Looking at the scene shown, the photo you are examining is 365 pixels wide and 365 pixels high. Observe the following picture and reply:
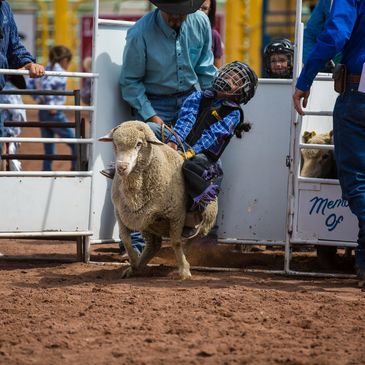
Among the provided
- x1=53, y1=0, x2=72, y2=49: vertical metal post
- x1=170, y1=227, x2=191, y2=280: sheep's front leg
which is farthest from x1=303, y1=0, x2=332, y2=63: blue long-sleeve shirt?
x1=53, y1=0, x2=72, y2=49: vertical metal post

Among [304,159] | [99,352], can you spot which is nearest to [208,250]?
[304,159]

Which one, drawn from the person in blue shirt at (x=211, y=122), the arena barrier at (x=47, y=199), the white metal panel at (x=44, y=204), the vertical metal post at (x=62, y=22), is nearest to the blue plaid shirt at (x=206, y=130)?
the person in blue shirt at (x=211, y=122)

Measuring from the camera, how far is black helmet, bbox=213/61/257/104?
6.99m

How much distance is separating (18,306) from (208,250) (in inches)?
101

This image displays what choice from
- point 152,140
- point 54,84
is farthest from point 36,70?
point 54,84

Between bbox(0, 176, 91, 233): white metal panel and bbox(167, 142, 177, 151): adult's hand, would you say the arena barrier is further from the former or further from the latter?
bbox(167, 142, 177, 151): adult's hand

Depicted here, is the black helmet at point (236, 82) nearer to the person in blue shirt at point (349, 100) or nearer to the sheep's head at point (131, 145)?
the person in blue shirt at point (349, 100)

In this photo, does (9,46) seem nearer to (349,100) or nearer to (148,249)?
(148,249)

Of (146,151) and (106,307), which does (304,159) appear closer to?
(146,151)

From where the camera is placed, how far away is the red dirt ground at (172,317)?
15.6 ft

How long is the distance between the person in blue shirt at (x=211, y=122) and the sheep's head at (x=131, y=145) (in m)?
0.39

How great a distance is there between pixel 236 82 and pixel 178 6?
0.77m

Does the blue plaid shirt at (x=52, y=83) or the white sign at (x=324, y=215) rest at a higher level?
the blue plaid shirt at (x=52, y=83)

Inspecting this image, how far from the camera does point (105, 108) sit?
24.9 ft
